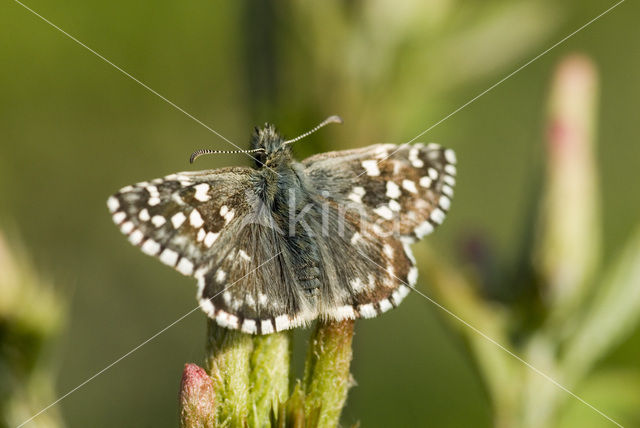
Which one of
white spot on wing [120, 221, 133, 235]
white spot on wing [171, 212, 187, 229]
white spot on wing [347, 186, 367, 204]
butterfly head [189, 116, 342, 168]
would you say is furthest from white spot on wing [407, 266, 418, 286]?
white spot on wing [120, 221, 133, 235]

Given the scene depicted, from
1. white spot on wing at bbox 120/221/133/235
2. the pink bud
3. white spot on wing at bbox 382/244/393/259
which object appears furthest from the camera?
white spot on wing at bbox 382/244/393/259

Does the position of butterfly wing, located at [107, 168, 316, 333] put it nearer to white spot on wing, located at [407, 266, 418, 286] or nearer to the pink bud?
the pink bud

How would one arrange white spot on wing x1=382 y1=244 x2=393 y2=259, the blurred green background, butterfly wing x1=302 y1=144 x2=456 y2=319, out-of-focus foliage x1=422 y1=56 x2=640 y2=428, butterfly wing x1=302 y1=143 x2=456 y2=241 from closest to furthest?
1. butterfly wing x1=302 y1=144 x2=456 y2=319
2. white spot on wing x1=382 y1=244 x2=393 y2=259
3. butterfly wing x1=302 y1=143 x2=456 y2=241
4. out-of-focus foliage x1=422 y1=56 x2=640 y2=428
5. the blurred green background

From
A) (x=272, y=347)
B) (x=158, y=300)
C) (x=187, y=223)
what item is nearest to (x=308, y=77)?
(x=187, y=223)

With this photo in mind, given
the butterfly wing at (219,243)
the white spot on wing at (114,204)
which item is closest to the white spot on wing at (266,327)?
the butterfly wing at (219,243)

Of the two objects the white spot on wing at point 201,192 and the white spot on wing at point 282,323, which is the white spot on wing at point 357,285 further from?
the white spot on wing at point 201,192

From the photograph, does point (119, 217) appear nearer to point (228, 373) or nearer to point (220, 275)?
point (220, 275)

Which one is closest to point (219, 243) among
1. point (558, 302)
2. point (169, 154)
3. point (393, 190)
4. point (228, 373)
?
point (228, 373)
